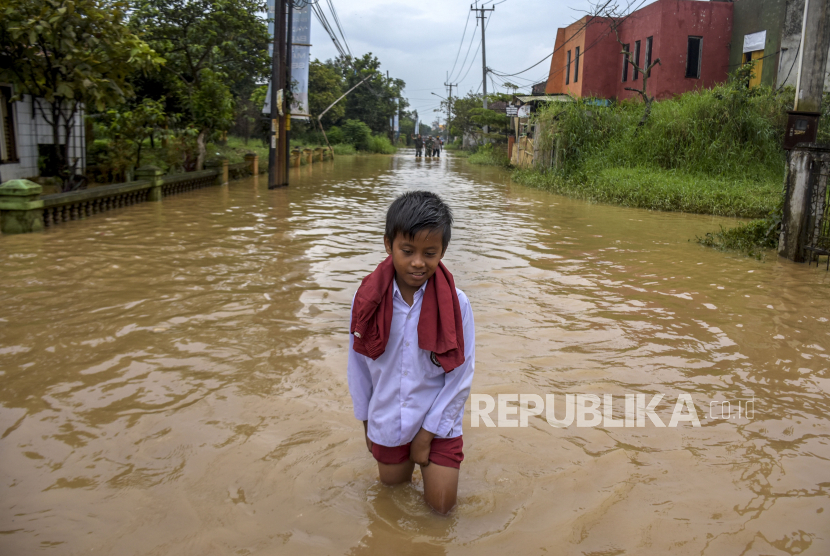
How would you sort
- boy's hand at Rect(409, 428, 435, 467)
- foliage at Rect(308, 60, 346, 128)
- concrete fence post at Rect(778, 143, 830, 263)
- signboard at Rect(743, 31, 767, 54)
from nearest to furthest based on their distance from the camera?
boy's hand at Rect(409, 428, 435, 467) < concrete fence post at Rect(778, 143, 830, 263) < signboard at Rect(743, 31, 767, 54) < foliage at Rect(308, 60, 346, 128)

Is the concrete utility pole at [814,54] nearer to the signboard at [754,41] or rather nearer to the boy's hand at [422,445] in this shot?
the boy's hand at [422,445]

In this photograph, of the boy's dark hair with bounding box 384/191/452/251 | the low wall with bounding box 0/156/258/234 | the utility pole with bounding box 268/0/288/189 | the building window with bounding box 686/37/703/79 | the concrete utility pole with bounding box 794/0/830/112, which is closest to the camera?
the boy's dark hair with bounding box 384/191/452/251

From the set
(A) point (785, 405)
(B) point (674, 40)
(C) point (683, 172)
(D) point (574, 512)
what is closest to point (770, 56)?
(B) point (674, 40)

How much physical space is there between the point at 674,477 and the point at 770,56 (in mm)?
23919

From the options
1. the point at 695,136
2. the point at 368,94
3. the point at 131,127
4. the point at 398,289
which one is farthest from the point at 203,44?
the point at 368,94

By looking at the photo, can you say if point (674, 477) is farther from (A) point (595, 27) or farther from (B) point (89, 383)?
(A) point (595, 27)

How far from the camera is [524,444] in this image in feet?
12.3

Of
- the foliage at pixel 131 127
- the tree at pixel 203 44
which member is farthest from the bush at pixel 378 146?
the foliage at pixel 131 127

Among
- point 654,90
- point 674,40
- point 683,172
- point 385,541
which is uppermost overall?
point 674,40

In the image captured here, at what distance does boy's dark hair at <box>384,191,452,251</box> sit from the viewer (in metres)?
2.67

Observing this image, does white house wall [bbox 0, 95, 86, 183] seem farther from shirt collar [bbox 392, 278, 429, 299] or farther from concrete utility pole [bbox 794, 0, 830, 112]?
concrete utility pole [bbox 794, 0, 830, 112]

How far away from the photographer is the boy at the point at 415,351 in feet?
9.00

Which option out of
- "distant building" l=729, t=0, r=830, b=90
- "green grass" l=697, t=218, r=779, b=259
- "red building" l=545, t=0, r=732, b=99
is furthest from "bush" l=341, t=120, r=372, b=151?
"green grass" l=697, t=218, r=779, b=259

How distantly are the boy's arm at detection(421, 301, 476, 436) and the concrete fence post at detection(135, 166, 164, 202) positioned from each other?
1172 cm
